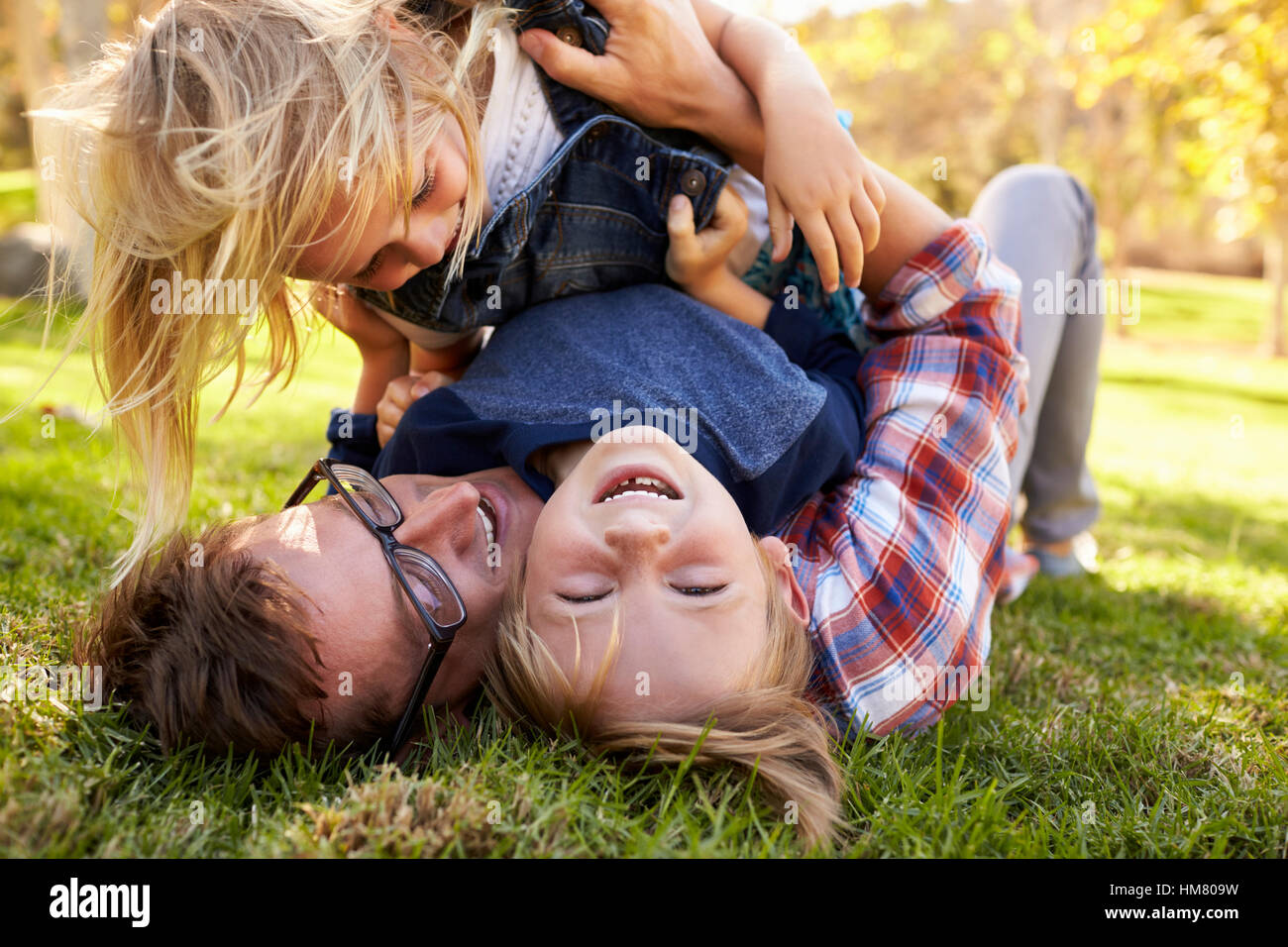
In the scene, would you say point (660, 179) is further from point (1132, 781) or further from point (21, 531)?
point (21, 531)

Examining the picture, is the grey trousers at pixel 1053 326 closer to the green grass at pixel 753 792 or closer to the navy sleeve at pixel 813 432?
the green grass at pixel 753 792

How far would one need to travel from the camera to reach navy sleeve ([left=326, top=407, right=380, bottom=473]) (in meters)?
3.19

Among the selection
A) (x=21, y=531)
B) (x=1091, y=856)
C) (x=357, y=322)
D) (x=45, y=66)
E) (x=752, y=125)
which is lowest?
(x=1091, y=856)

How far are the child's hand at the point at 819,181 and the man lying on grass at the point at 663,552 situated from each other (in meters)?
0.26

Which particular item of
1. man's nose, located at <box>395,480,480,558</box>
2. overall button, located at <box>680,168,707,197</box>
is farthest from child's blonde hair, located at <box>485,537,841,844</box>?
overall button, located at <box>680,168,707,197</box>

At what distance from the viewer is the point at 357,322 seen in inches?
120

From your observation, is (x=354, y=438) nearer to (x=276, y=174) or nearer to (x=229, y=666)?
(x=276, y=174)

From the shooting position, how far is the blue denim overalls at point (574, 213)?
8.64 ft

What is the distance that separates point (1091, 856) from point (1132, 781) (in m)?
0.41

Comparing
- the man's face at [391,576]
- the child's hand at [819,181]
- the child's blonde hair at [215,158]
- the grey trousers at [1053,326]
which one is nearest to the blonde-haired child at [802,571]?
the man's face at [391,576]

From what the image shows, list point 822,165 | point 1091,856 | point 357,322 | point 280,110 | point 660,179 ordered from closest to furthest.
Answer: point 1091,856 < point 280,110 < point 822,165 < point 660,179 < point 357,322

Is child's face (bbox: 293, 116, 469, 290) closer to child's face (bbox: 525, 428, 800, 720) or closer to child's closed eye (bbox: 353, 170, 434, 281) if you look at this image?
child's closed eye (bbox: 353, 170, 434, 281)

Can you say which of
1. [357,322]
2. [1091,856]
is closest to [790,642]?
[1091,856]

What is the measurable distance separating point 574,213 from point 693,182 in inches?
13.8
